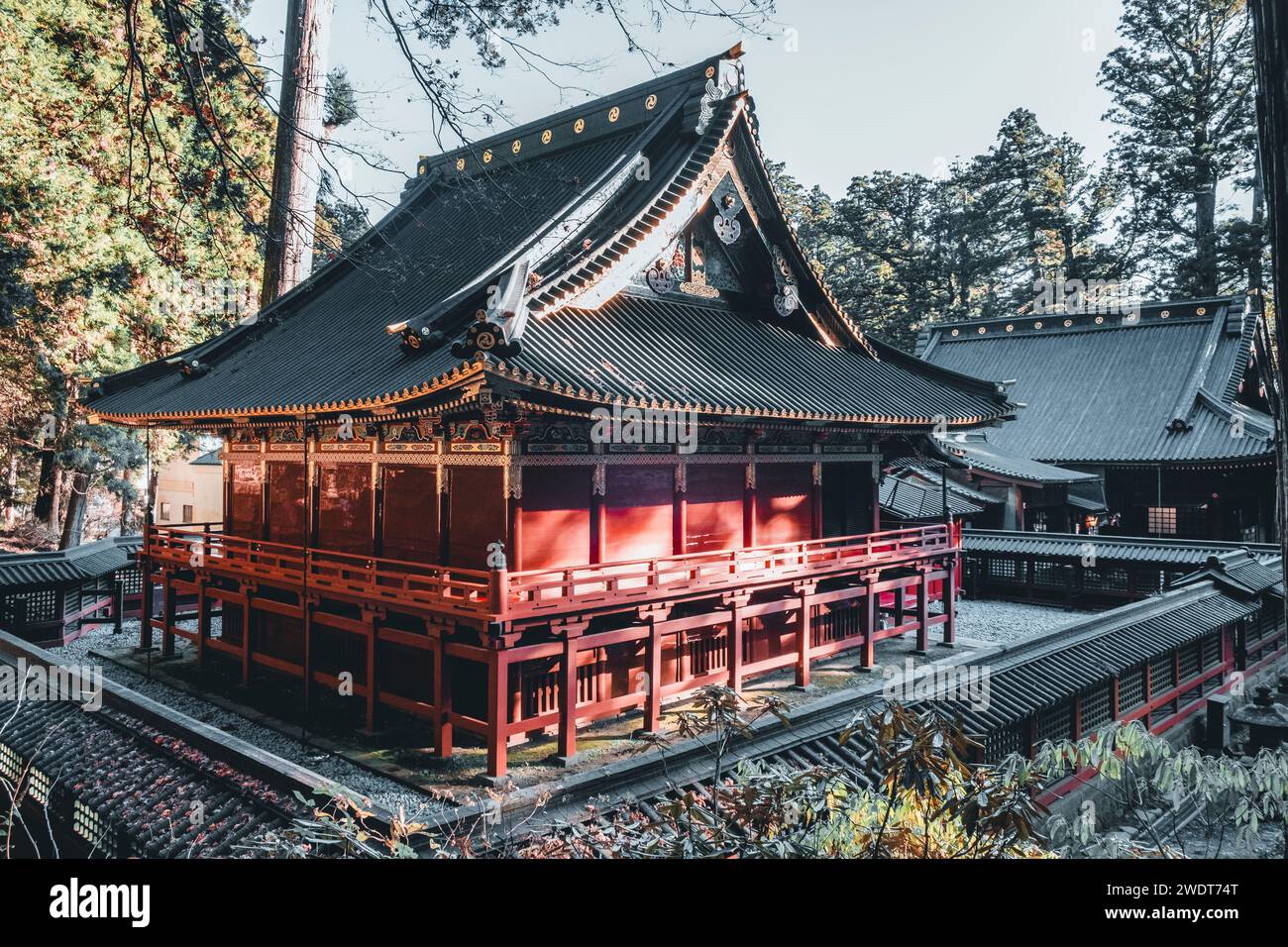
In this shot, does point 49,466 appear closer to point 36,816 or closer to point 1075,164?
Answer: point 36,816

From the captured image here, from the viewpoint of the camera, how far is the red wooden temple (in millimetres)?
11250

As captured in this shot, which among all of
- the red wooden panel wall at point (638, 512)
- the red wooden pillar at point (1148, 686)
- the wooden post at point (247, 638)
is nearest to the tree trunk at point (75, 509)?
the wooden post at point (247, 638)

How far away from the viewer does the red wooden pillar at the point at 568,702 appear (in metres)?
11.2

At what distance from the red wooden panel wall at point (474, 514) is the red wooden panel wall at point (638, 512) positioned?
6.34 feet

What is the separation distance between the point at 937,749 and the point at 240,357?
1607cm

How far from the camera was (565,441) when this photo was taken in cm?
1226

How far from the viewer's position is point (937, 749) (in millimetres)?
4488

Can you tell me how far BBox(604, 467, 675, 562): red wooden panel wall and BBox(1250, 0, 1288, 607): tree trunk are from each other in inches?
400

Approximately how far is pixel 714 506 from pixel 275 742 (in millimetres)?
7936

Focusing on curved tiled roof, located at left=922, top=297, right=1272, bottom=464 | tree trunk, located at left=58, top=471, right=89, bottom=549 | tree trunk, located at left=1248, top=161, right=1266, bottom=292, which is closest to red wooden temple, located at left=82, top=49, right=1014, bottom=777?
tree trunk, located at left=58, top=471, right=89, bottom=549

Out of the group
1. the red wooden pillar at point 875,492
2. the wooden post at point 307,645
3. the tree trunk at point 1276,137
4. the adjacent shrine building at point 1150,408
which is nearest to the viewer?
the tree trunk at point 1276,137

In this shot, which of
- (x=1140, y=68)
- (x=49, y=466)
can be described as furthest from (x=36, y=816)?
(x=1140, y=68)

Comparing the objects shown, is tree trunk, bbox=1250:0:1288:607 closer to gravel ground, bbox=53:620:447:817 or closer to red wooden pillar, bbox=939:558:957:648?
gravel ground, bbox=53:620:447:817

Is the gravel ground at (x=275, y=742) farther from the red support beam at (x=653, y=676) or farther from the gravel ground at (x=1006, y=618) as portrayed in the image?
the gravel ground at (x=1006, y=618)
